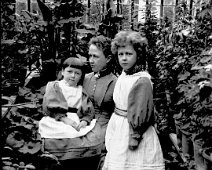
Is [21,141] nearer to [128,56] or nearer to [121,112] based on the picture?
[121,112]

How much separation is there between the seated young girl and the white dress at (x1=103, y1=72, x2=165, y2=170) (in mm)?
269

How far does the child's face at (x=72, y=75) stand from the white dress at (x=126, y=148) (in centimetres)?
39

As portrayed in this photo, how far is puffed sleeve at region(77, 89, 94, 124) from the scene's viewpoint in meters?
2.79

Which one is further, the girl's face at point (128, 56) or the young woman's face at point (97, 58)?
the young woman's face at point (97, 58)

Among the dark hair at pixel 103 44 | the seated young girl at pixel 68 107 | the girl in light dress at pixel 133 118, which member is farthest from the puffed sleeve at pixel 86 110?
the dark hair at pixel 103 44

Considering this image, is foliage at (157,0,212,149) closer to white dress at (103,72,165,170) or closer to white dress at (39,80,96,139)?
white dress at (103,72,165,170)

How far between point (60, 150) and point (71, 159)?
4.3 inches

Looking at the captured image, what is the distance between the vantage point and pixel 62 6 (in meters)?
3.83

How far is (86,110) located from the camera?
2797mm

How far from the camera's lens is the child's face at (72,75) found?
2770mm

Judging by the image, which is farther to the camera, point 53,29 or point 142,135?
point 53,29

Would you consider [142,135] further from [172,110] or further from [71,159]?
[172,110]

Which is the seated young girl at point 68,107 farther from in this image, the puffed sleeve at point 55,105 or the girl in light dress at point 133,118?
the girl in light dress at point 133,118

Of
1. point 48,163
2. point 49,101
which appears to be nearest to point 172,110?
point 49,101
